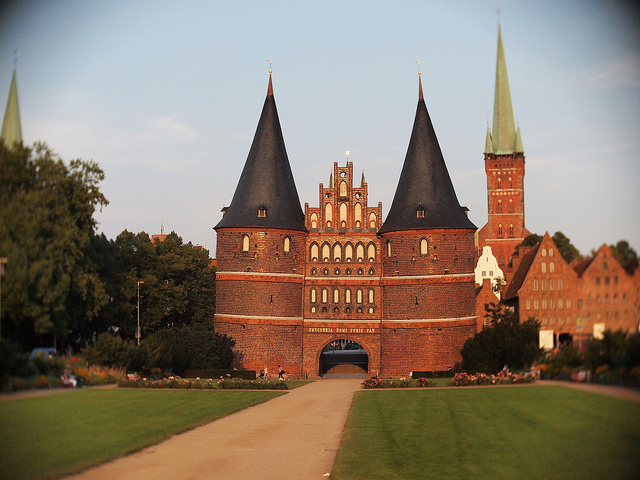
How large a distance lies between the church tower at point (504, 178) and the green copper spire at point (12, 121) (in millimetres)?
6761

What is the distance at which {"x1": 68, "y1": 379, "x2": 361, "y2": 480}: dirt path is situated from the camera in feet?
52.9

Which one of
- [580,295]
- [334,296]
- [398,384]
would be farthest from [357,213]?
[580,295]

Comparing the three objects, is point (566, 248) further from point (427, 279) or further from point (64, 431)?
point (427, 279)

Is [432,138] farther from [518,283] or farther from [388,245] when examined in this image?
[518,283]

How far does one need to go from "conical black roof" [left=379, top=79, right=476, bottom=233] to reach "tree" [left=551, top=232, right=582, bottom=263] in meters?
52.7

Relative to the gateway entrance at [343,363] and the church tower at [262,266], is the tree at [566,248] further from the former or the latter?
the gateway entrance at [343,363]

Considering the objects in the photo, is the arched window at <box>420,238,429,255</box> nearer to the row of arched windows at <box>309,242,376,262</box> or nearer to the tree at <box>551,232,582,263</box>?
the row of arched windows at <box>309,242,376,262</box>

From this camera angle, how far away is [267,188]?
64.9 metres

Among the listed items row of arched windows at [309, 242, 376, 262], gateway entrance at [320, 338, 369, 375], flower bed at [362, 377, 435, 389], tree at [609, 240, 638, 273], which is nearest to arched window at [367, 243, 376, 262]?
row of arched windows at [309, 242, 376, 262]

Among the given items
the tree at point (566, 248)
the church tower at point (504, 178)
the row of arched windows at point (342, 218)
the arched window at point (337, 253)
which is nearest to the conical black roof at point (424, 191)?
the row of arched windows at point (342, 218)

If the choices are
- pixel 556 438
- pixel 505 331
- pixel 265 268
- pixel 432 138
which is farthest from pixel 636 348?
pixel 432 138

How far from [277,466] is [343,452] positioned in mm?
2427

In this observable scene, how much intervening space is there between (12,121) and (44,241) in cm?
173

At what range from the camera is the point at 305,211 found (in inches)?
2645
